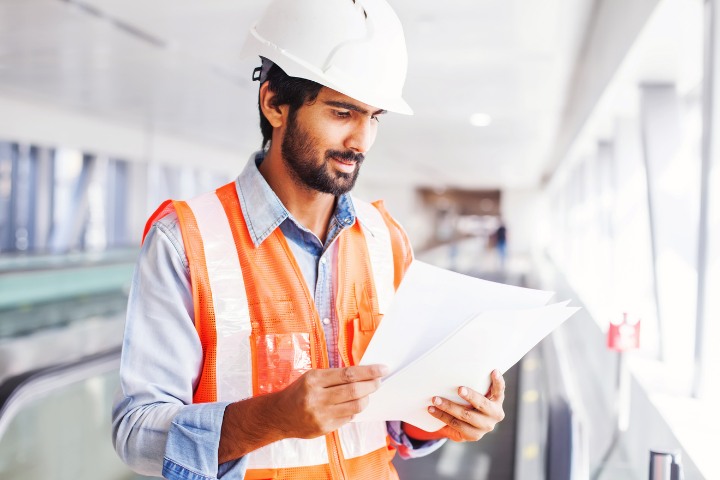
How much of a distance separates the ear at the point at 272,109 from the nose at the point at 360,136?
18 cm

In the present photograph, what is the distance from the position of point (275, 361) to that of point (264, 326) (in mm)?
82

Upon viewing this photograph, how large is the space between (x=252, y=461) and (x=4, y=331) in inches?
339

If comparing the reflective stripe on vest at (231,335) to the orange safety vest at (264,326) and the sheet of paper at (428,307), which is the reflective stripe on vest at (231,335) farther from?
the sheet of paper at (428,307)

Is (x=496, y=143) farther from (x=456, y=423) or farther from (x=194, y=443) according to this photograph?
(x=194, y=443)

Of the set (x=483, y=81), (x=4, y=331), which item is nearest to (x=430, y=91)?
(x=483, y=81)

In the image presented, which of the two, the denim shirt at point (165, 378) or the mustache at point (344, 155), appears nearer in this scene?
the denim shirt at point (165, 378)

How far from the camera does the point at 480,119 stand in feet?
47.0

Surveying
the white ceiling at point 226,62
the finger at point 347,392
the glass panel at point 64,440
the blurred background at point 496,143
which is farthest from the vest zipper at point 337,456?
the white ceiling at point 226,62

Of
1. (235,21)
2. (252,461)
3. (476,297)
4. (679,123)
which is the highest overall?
(235,21)

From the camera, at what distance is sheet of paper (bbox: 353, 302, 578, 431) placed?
1399 mm

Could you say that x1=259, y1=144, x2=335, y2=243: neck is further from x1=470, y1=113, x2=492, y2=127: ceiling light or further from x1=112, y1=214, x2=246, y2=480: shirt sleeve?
x1=470, y1=113, x2=492, y2=127: ceiling light

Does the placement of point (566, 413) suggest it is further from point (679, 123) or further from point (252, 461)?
point (679, 123)

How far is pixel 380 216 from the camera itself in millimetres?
1999

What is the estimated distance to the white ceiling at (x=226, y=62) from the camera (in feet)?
22.5
